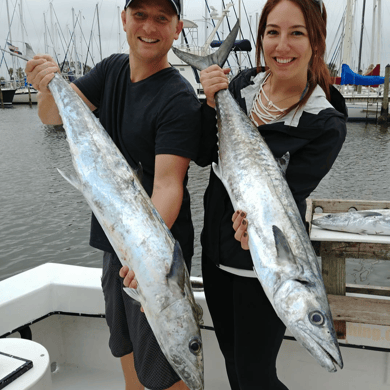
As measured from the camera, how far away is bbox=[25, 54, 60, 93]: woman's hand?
1.94 meters

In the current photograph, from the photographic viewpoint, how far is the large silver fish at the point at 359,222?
2516mm

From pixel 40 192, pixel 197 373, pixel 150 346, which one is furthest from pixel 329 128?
pixel 40 192

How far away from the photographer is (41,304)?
271 cm

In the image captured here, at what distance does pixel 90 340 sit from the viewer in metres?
2.86

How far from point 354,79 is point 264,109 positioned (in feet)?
87.9

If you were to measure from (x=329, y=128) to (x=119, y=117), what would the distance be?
960 millimetres

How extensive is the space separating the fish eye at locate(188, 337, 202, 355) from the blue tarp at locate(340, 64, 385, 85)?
1073 inches

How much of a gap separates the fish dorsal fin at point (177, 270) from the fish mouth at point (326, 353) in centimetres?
45

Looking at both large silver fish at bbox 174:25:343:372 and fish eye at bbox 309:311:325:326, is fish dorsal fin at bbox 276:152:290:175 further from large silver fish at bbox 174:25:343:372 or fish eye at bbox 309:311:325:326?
fish eye at bbox 309:311:325:326

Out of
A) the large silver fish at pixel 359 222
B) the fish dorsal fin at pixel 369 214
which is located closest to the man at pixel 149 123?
the large silver fish at pixel 359 222

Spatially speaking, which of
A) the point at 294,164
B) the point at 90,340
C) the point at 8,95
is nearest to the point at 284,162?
the point at 294,164

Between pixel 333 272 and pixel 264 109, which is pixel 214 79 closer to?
pixel 264 109

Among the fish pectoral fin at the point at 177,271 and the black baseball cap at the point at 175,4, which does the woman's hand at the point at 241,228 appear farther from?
the black baseball cap at the point at 175,4

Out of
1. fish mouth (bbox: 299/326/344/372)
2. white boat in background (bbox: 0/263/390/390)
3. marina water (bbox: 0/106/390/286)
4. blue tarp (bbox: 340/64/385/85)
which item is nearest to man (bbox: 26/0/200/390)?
white boat in background (bbox: 0/263/390/390)
